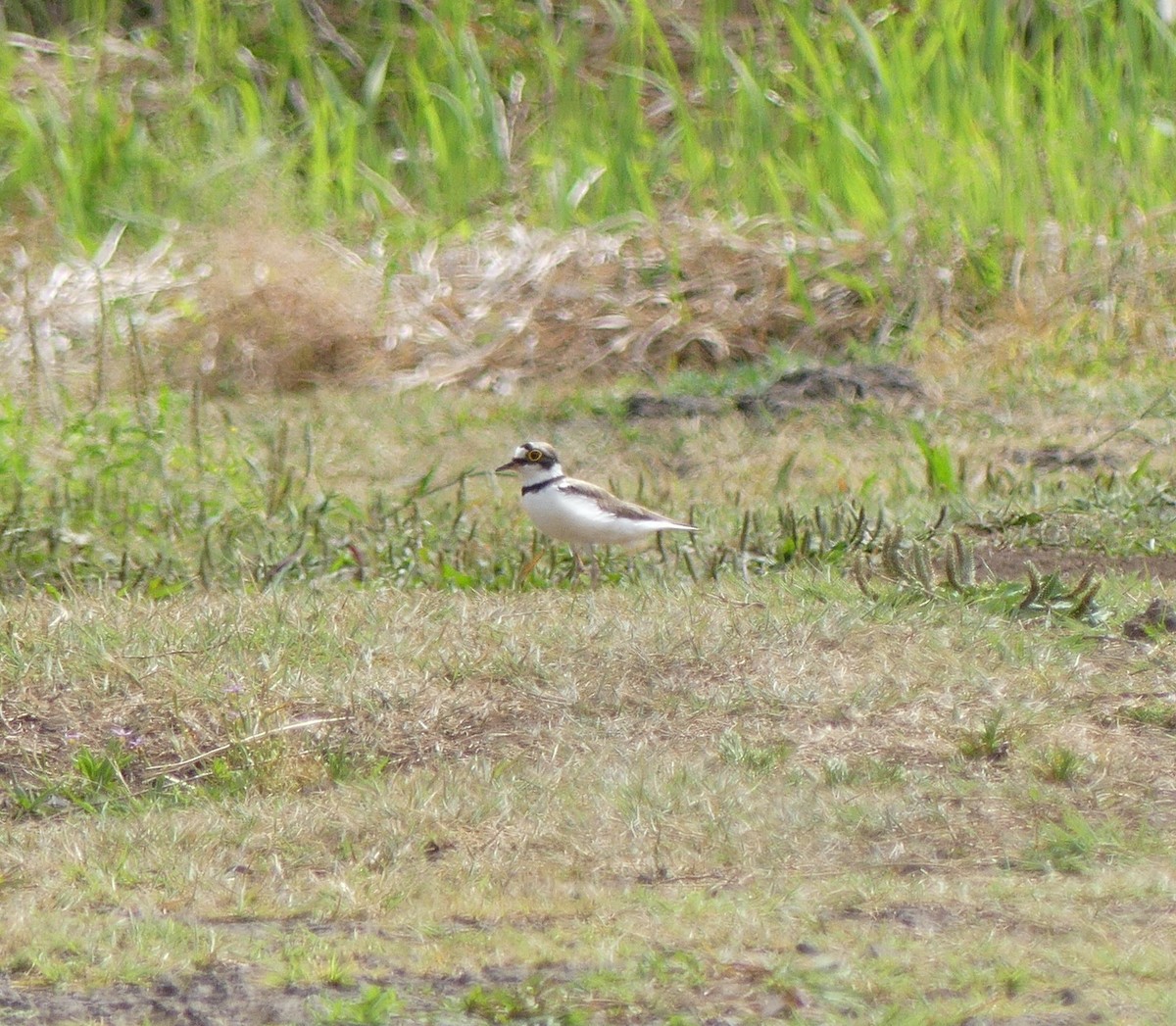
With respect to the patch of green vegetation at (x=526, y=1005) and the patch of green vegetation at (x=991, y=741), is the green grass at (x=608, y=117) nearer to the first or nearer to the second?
the patch of green vegetation at (x=991, y=741)

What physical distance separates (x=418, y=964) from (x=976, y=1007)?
0.91 meters

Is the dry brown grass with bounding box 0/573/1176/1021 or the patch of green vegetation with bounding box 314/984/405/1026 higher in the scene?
the patch of green vegetation with bounding box 314/984/405/1026

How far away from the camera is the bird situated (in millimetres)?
6477

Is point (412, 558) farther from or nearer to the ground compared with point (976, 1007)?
nearer to the ground

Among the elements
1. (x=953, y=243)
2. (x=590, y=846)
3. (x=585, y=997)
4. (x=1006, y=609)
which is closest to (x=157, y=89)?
Result: (x=953, y=243)

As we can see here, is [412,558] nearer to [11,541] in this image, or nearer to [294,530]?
[294,530]

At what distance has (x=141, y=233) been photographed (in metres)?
10.6

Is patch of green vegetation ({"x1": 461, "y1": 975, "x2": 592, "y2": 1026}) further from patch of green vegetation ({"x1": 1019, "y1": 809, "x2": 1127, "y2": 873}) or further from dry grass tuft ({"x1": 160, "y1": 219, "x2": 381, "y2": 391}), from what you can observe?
dry grass tuft ({"x1": 160, "y1": 219, "x2": 381, "y2": 391})

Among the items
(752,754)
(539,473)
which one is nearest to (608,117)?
(539,473)

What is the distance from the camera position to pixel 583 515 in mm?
6457

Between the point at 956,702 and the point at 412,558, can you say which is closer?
the point at 956,702

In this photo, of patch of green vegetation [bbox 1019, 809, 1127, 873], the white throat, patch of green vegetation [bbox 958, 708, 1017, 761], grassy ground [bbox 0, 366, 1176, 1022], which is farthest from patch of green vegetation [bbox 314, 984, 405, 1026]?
the white throat

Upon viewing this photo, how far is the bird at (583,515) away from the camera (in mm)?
6477

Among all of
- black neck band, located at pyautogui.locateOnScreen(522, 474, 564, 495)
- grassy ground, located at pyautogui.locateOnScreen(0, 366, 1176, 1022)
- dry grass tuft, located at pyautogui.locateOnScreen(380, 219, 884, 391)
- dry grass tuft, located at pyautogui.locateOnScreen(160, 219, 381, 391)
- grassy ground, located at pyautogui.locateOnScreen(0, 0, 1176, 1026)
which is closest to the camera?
grassy ground, located at pyautogui.locateOnScreen(0, 366, 1176, 1022)
